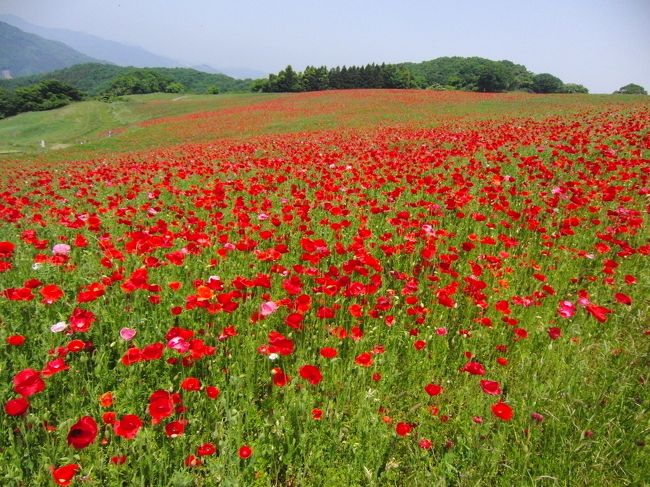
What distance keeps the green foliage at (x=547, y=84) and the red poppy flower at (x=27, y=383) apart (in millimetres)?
118371

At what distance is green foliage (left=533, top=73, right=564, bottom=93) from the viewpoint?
100812mm

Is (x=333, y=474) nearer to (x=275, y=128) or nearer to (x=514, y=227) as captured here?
(x=514, y=227)

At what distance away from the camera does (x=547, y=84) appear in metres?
101

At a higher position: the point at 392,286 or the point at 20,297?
the point at 20,297

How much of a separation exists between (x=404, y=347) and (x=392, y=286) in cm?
98

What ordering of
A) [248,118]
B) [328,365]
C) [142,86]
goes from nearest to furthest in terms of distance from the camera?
[328,365], [248,118], [142,86]

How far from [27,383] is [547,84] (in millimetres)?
120979

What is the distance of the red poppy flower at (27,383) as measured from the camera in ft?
6.64

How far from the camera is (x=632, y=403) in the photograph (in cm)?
268

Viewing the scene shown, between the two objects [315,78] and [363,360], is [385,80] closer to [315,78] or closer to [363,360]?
[315,78]

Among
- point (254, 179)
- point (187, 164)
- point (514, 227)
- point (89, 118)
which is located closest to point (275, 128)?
point (187, 164)

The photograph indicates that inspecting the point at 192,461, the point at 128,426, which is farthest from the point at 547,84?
the point at 128,426

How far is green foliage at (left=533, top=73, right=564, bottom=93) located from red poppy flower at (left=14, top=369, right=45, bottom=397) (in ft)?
388

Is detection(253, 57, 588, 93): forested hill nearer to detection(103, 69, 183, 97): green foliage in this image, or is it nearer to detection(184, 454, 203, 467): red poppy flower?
detection(103, 69, 183, 97): green foliage
